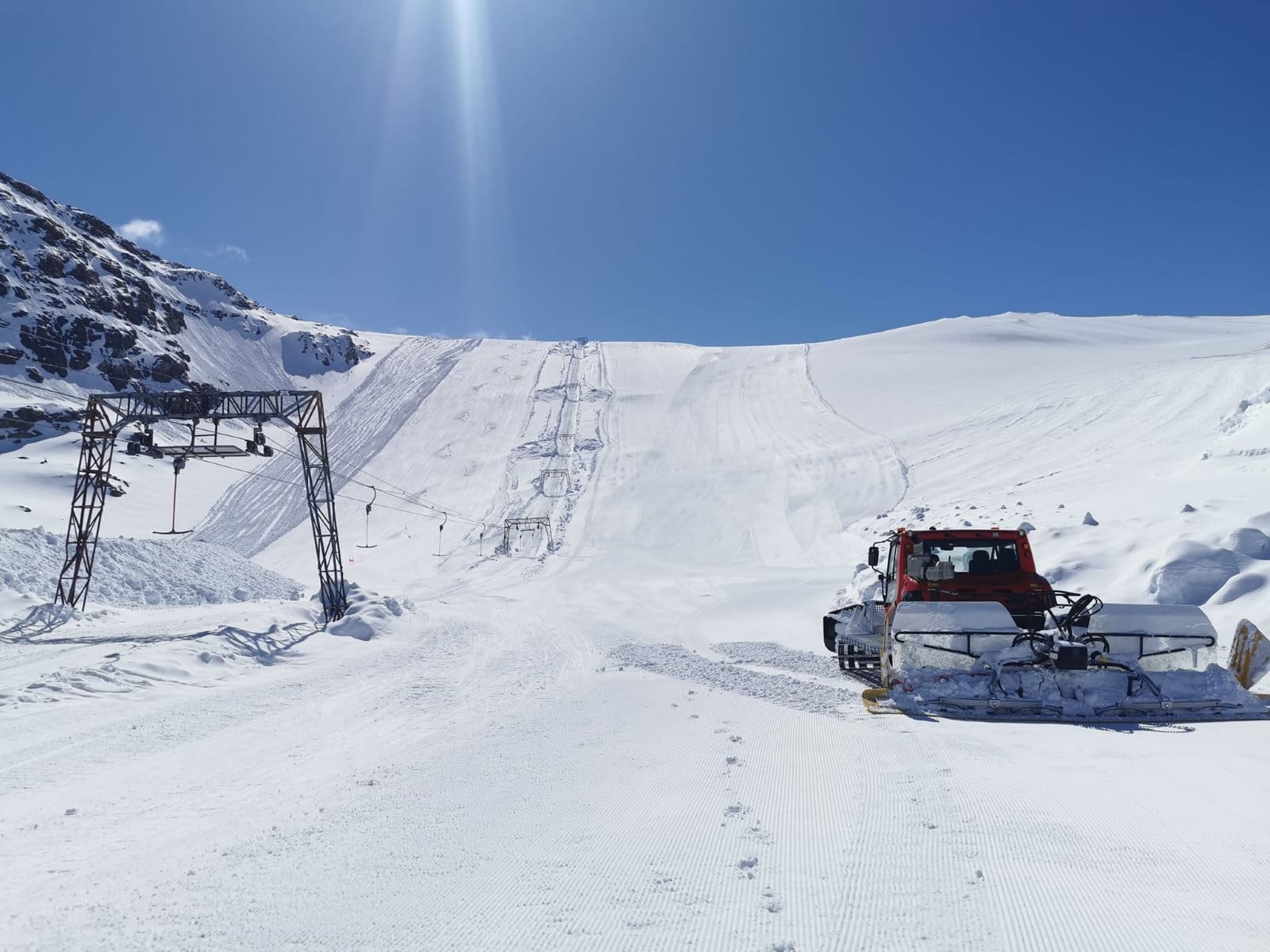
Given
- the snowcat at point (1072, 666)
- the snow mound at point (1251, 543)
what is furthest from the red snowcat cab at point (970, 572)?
the snow mound at point (1251, 543)

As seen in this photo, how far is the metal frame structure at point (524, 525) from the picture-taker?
4275 cm

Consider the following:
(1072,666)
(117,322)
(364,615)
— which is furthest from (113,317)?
(1072,666)

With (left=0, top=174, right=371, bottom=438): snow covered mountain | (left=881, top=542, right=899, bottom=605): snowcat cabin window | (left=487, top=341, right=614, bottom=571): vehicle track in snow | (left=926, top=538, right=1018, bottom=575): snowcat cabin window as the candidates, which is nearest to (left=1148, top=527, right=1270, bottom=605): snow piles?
(left=926, top=538, right=1018, bottom=575): snowcat cabin window

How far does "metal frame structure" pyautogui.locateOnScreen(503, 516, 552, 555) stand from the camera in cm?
4275

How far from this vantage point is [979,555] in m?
11.3

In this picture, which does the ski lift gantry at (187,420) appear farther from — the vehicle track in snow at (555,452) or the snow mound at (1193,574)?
the vehicle track in snow at (555,452)

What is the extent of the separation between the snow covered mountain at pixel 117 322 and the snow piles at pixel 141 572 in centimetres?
4983

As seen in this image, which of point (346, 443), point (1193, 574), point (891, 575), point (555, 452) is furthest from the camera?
point (346, 443)

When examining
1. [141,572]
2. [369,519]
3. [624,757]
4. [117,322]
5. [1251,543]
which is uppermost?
[117,322]

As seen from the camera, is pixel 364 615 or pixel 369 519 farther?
Answer: pixel 369 519

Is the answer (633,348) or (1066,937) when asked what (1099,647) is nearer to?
(1066,937)

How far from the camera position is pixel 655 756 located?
280 inches

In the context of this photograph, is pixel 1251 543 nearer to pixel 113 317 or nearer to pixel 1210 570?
pixel 1210 570

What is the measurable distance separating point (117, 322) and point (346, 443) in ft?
142
